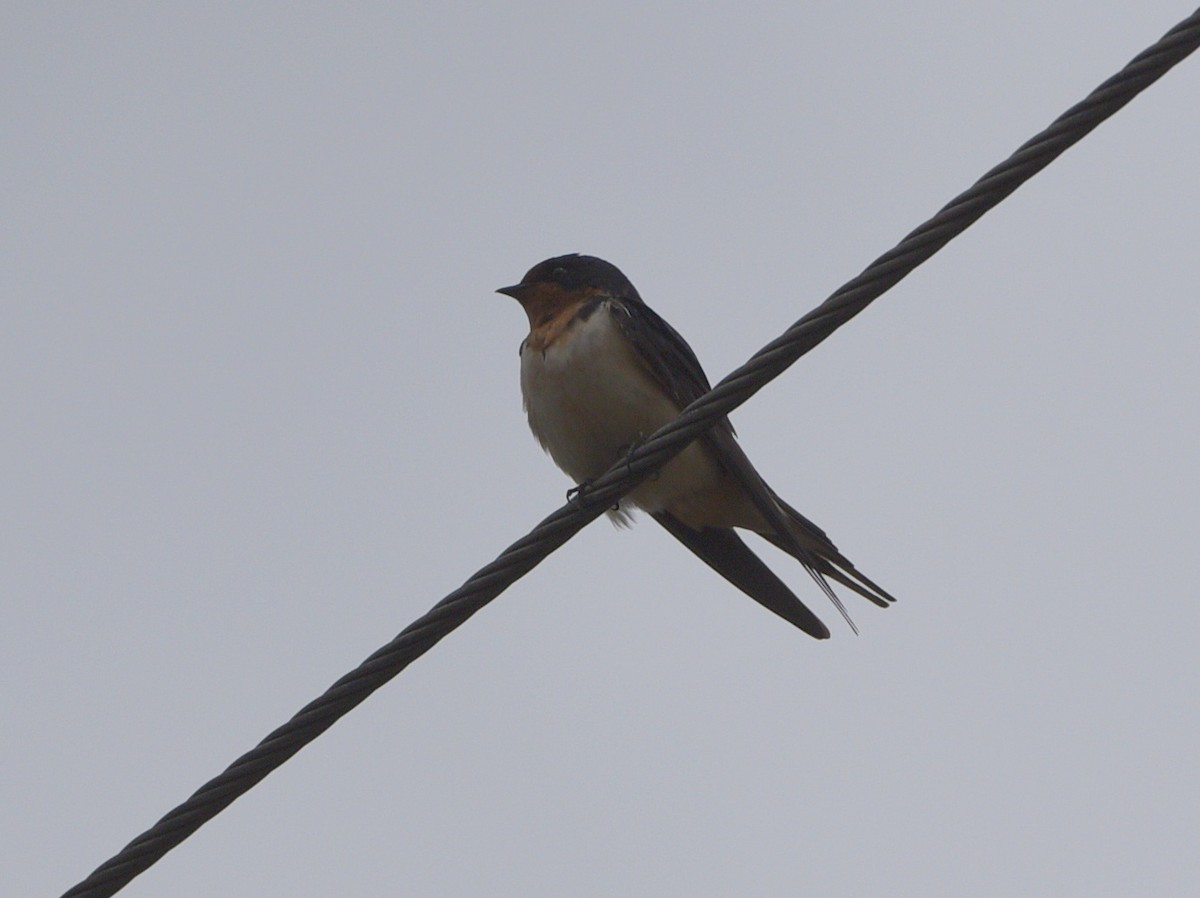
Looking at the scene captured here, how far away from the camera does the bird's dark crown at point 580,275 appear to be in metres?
6.00

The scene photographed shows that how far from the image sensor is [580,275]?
6.07 meters

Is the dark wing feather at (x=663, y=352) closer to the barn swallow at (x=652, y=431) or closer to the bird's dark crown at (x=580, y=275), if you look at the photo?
the barn swallow at (x=652, y=431)

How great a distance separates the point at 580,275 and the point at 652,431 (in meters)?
0.95

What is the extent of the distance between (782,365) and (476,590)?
821 millimetres

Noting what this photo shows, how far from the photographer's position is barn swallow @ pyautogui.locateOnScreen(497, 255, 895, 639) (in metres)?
5.34

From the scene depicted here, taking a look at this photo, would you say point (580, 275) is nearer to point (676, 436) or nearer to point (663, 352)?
point (663, 352)

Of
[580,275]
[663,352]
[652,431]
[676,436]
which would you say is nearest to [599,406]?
[652,431]

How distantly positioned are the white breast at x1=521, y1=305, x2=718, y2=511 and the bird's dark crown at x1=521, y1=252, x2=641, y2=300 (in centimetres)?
40

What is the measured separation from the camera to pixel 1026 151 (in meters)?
2.99

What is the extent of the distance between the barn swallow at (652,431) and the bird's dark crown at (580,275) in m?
0.06

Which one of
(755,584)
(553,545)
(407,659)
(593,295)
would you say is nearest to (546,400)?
(593,295)

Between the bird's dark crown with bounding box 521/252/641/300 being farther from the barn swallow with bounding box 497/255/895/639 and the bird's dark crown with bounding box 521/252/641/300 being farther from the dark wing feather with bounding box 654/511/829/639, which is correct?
the dark wing feather with bounding box 654/511/829/639

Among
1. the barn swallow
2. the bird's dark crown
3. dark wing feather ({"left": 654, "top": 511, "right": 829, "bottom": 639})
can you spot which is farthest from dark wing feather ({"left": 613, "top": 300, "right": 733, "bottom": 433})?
dark wing feather ({"left": 654, "top": 511, "right": 829, "bottom": 639})

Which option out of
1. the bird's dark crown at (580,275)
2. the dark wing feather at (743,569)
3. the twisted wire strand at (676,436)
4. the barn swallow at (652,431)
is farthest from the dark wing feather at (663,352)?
the twisted wire strand at (676,436)
